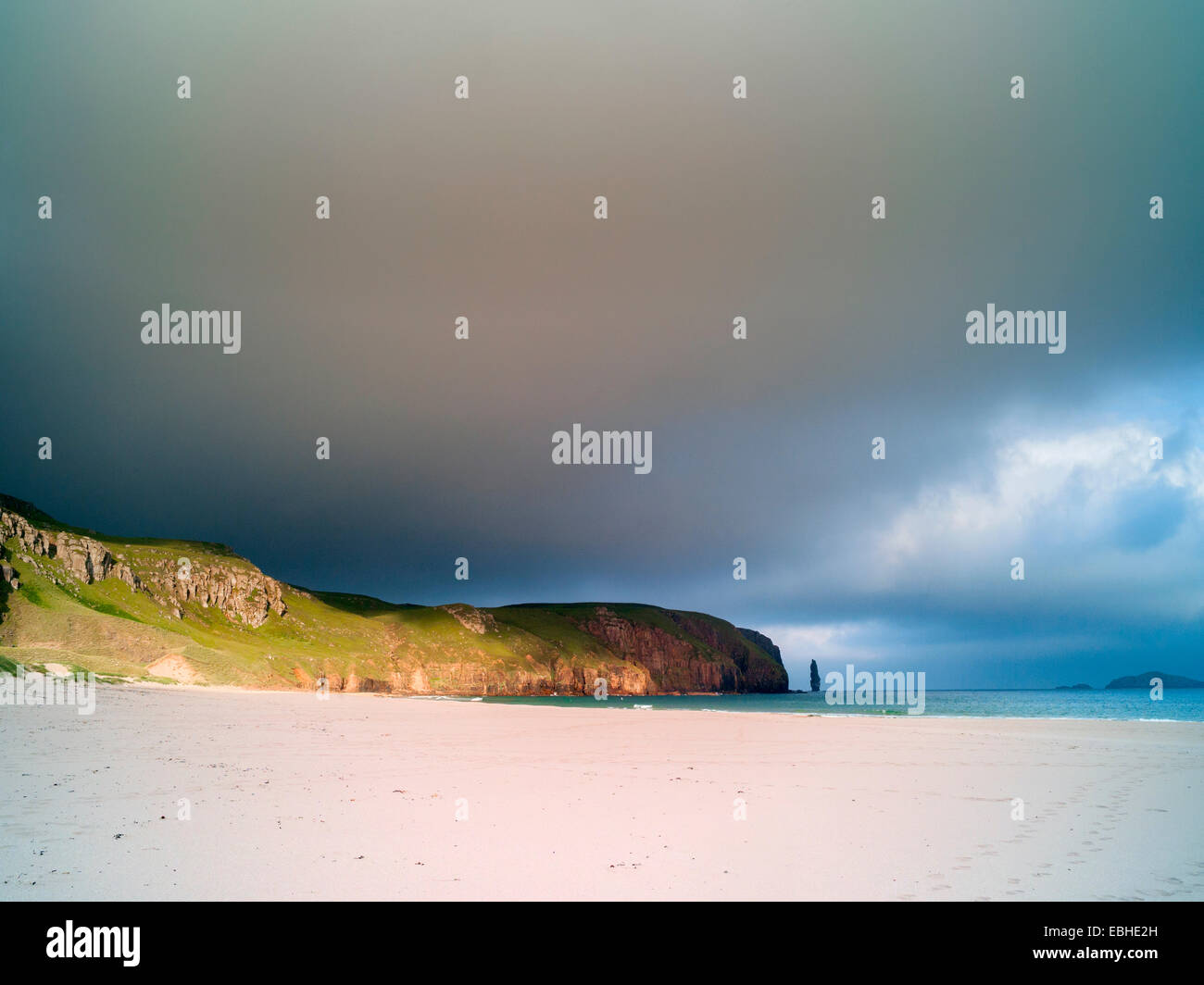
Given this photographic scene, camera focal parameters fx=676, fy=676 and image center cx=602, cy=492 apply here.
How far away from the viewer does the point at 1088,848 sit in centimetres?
921

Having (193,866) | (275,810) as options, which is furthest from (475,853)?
(275,810)

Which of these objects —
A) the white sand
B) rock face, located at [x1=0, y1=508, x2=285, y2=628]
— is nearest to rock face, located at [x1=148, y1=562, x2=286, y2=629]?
rock face, located at [x1=0, y1=508, x2=285, y2=628]

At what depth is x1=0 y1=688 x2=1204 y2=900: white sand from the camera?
287 inches

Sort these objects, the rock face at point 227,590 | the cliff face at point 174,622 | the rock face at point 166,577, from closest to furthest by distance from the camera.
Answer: the cliff face at point 174,622 → the rock face at point 166,577 → the rock face at point 227,590

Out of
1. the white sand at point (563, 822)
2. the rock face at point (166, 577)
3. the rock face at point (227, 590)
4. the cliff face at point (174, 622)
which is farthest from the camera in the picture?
the rock face at point (227, 590)

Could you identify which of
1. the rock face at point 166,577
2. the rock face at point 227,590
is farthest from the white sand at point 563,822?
the rock face at point 227,590

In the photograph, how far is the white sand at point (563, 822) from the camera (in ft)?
23.9

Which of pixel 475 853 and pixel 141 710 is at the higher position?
pixel 475 853

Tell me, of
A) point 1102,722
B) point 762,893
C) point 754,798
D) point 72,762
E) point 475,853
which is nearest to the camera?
point 762,893

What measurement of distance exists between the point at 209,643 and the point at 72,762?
409 ft

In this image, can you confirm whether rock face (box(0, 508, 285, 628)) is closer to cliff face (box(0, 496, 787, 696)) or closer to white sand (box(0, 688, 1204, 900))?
cliff face (box(0, 496, 787, 696))

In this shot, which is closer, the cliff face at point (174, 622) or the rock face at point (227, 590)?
the cliff face at point (174, 622)

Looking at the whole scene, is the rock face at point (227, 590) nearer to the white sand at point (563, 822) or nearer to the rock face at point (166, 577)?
the rock face at point (166, 577)

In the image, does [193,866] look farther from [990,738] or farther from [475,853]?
[990,738]
